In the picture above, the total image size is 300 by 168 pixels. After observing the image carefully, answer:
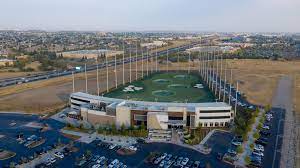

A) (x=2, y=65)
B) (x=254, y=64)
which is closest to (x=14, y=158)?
(x=2, y=65)

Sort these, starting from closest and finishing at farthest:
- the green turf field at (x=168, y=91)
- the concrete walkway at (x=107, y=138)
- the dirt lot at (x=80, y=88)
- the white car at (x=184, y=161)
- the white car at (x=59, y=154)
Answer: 1. the white car at (x=184, y=161)
2. the white car at (x=59, y=154)
3. the concrete walkway at (x=107, y=138)
4. the dirt lot at (x=80, y=88)
5. the green turf field at (x=168, y=91)

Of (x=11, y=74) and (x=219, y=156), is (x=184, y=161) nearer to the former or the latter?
(x=219, y=156)

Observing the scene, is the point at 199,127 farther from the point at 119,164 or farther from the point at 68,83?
the point at 68,83

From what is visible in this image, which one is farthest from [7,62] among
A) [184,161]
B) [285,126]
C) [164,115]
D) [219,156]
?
[285,126]

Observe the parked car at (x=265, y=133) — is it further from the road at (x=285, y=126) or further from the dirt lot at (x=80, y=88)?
the dirt lot at (x=80, y=88)

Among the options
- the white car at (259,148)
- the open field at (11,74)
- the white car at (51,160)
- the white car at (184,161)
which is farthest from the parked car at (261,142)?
the open field at (11,74)

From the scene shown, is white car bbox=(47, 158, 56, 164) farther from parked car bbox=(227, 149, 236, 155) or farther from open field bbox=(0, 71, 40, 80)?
open field bbox=(0, 71, 40, 80)
